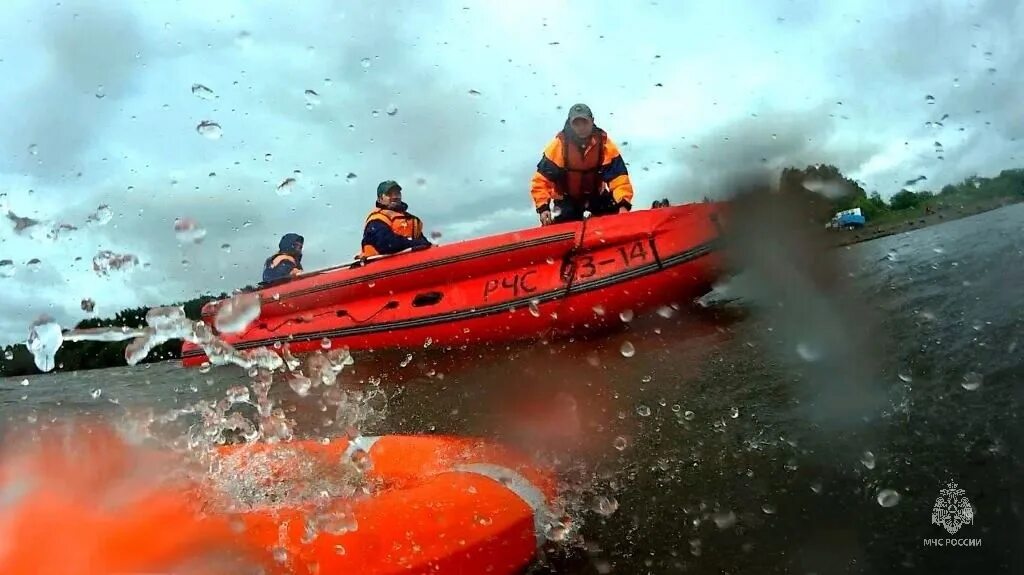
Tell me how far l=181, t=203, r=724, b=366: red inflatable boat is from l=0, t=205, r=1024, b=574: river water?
36 centimetres

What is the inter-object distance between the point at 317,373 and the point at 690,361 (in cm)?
392

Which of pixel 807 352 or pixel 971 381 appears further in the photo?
pixel 807 352

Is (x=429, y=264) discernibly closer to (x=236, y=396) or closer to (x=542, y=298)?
(x=542, y=298)

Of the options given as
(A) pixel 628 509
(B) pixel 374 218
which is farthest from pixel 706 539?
(B) pixel 374 218

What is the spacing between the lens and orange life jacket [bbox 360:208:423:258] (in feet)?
25.1

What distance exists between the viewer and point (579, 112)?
6.27 m

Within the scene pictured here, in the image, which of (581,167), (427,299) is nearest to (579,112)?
(581,167)

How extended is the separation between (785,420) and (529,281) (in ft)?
10.1

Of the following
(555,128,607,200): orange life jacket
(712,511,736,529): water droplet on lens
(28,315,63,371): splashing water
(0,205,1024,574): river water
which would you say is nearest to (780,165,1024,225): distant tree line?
(0,205,1024,574): river water

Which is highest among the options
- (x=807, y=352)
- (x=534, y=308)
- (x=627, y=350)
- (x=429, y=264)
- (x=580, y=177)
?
(x=580, y=177)

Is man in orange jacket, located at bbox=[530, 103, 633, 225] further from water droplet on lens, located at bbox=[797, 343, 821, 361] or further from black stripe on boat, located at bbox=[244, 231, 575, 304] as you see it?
water droplet on lens, located at bbox=[797, 343, 821, 361]

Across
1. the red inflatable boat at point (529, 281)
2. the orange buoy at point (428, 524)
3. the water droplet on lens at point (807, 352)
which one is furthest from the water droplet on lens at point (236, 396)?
the water droplet on lens at point (807, 352)

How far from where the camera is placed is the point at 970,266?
511 cm

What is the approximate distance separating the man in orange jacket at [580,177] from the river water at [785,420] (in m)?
1.58
